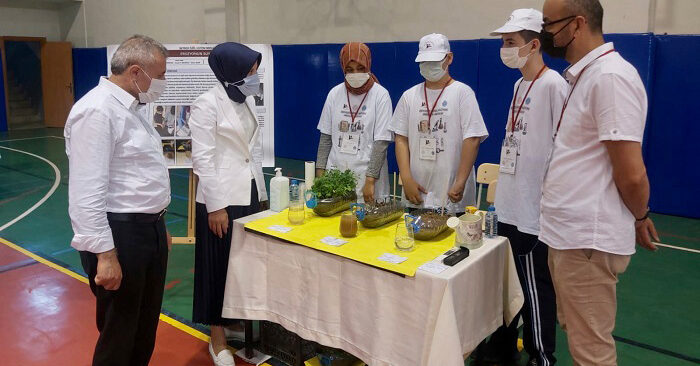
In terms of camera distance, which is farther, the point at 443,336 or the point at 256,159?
the point at 256,159

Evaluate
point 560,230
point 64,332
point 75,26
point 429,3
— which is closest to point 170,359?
point 64,332

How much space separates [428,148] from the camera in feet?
9.74

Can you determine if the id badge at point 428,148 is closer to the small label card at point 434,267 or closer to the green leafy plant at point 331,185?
the green leafy plant at point 331,185

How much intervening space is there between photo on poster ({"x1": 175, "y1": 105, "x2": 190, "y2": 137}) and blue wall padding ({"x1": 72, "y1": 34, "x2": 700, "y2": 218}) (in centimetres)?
397

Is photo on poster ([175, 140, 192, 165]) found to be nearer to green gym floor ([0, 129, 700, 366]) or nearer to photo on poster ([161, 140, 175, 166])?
photo on poster ([161, 140, 175, 166])

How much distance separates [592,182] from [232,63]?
1.67 m

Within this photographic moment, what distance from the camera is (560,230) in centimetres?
184

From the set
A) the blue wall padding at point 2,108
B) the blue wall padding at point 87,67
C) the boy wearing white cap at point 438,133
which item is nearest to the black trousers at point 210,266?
the boy wearing white cap at point 438,133

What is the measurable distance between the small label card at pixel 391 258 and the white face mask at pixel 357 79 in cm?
144

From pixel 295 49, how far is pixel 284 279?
7098 mm

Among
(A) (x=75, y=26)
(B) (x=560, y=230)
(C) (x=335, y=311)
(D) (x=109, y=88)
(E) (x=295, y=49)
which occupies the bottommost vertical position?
(C) (x=335, y=311)

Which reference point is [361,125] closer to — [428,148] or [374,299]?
[428,148]

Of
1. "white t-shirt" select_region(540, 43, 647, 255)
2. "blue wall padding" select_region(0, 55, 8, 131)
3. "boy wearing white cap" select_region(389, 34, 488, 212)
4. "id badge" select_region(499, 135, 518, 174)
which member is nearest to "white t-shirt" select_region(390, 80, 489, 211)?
"boy wearing white cap" select_region(389, 34, 488, 212)

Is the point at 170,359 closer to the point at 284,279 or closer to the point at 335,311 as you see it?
the point at 284,279
